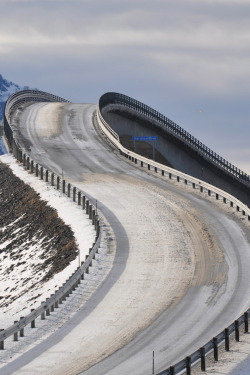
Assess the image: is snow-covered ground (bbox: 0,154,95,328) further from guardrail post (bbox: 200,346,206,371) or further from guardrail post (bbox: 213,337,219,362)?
guardrail post (bbox: 200,346,206,371)

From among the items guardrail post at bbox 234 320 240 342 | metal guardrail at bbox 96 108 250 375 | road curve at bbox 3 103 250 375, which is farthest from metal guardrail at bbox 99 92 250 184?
guardrail post at bbox 234 320 240 342

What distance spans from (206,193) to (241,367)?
38.5 meters

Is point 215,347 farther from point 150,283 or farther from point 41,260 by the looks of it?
point 41,260

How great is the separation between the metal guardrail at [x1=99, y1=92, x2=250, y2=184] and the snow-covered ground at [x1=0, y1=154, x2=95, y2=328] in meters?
33.4

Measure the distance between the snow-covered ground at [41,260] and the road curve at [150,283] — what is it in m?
1.61

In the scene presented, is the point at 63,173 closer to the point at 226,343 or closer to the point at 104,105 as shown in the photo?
the point at 104,105

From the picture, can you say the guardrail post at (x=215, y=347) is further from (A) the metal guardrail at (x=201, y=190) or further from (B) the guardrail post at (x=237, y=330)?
(B) the guardrail post at (x=237, y=330)

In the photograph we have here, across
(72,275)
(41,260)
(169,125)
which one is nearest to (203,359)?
(72,275)

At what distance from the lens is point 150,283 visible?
5319 centimetres

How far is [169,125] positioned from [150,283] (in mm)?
70944

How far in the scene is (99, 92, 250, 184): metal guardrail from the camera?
117m

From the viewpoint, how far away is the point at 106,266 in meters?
56.6

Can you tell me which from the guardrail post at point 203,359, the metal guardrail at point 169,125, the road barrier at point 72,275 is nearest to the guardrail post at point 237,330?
the guardrail post at point 203,359

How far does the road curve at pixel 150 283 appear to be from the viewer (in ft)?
140
